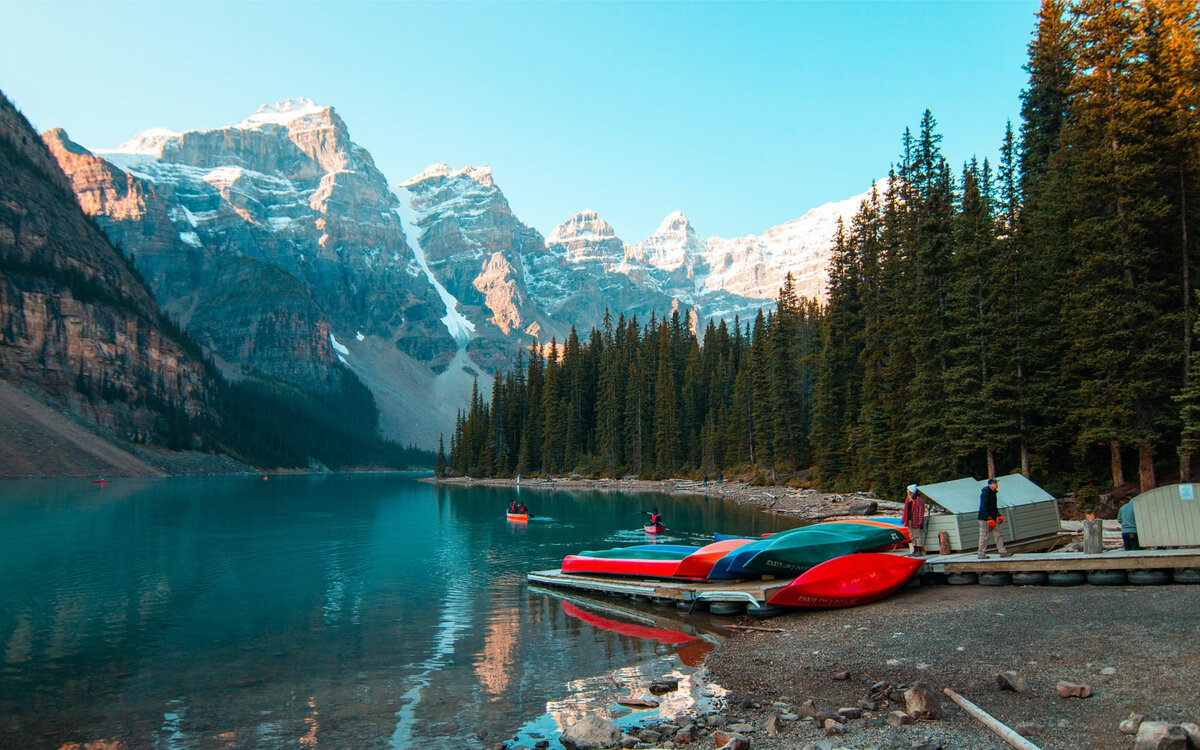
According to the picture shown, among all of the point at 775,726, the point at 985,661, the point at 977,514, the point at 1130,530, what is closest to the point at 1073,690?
the point at 985,661

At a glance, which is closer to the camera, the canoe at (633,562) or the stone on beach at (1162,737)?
the stone on beach at (1162,737)

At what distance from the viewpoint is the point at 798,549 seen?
2228 centimetres

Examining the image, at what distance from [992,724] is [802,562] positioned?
1296 cm

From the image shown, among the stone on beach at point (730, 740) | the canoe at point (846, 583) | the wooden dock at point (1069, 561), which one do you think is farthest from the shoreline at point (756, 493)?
the stone on beach at point (730, 740)

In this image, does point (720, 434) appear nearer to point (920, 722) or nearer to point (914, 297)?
point (914, 297)

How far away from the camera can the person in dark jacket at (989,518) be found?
1986 centimetres

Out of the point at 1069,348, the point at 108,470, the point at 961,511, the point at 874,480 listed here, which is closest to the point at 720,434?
the point at 874,480

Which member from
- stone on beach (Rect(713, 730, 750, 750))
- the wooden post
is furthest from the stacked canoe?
stone on beach (Rect(713, 730, 750, 750))

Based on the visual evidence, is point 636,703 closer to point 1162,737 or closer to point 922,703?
point 922,703

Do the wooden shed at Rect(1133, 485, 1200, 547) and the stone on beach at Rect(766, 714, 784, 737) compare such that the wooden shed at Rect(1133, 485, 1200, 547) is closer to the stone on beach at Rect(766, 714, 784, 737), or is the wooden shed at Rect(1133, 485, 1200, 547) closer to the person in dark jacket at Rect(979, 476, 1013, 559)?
the person in dark jacket at Rect(979, 476, 1013, 559)

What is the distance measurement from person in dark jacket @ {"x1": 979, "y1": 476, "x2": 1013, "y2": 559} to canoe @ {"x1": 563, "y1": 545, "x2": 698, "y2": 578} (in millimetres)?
9565

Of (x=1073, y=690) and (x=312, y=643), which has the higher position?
(x=1073, y=690)

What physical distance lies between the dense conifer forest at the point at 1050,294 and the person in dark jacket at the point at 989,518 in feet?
33.3

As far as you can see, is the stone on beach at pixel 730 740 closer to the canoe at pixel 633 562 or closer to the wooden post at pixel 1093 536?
the wooden post at pixel 1093 536
